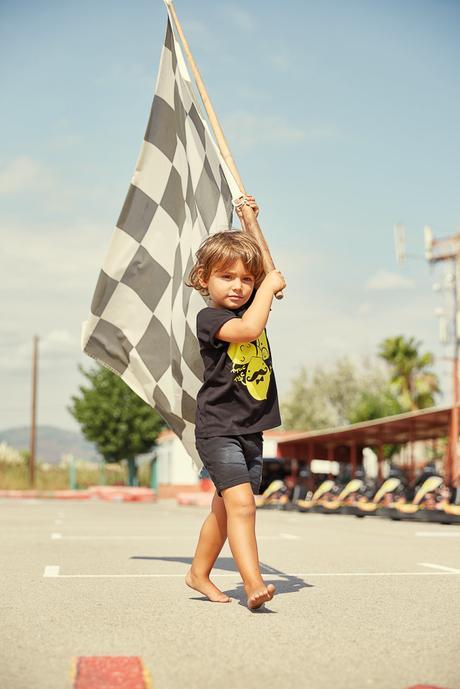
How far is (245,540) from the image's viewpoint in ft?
14.4

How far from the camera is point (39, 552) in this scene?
7934mm

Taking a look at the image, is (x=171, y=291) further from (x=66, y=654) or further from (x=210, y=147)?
(x=66, y=654)

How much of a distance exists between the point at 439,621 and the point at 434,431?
23984 millimetres

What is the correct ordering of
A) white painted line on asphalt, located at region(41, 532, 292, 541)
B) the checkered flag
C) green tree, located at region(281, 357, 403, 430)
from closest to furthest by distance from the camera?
the checkered flag
white painted line on asphalt, located at region(41, 532, 292, 541)
green tree, located at region(281, 357, 403, 430)

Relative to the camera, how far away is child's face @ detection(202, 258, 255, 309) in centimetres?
477

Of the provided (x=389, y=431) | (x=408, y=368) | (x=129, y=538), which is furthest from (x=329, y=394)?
(x=129, y=538)

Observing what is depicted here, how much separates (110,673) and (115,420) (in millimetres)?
51397

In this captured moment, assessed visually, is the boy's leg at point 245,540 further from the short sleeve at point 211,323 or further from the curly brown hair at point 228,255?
the curly brown hair at point 228,255

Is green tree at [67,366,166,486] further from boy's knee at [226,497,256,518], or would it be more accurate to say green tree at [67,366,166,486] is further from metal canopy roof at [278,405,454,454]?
boy's knee at [226,497,256,518]

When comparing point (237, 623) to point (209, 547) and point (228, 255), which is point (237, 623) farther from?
point (228, 255)

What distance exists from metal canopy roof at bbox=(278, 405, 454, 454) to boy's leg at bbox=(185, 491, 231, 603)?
16452 millimetres

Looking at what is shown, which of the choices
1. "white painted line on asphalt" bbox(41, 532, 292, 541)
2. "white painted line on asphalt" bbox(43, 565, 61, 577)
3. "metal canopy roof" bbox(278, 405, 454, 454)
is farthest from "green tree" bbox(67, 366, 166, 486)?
"white painted line on asphalt" bbox(43, 565, 61, 577)

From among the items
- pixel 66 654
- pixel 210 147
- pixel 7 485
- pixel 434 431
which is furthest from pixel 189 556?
pixel 7 485

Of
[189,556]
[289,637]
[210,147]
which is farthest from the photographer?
[189,556]
